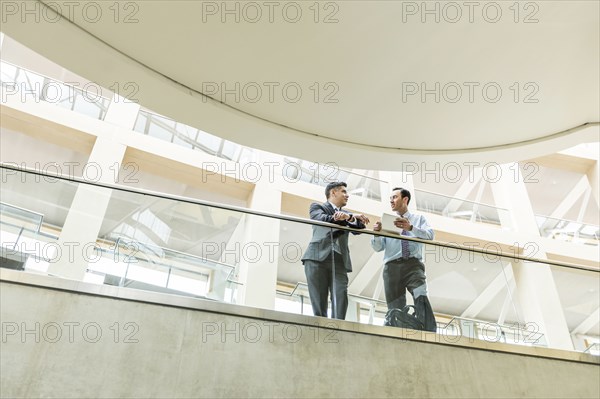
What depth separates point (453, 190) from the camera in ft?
52.4

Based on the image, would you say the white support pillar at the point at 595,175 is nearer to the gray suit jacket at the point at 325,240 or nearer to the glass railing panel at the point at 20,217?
the gray suit jacket at the point at 325,240

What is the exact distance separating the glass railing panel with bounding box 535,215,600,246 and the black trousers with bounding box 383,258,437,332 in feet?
31.4

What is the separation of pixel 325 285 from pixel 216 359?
113cm

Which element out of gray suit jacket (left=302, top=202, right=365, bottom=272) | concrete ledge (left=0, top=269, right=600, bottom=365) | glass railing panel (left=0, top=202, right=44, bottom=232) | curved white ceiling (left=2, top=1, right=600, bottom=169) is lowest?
concrete ledge (left=0, top=269, right=600, bottom=365)

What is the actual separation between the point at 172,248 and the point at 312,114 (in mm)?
1857

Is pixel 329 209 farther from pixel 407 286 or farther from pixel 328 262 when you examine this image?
pixel 407 286

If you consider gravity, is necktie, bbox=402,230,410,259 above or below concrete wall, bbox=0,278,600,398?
above

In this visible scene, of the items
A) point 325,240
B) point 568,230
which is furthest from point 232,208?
point 568,230

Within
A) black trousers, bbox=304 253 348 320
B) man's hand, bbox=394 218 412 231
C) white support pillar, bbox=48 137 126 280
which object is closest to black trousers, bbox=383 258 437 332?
man's hand, bbox=394 218 412 231

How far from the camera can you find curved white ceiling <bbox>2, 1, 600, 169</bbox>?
12.4 ft

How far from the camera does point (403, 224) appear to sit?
482 centimetres

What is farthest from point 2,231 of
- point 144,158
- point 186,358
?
point 144,158

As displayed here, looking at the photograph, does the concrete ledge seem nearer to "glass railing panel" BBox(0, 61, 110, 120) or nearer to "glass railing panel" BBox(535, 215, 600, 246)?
"glass railing panel" BBox(0, 61, 110, 120)

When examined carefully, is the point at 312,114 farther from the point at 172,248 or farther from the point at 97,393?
the point at 97,393
